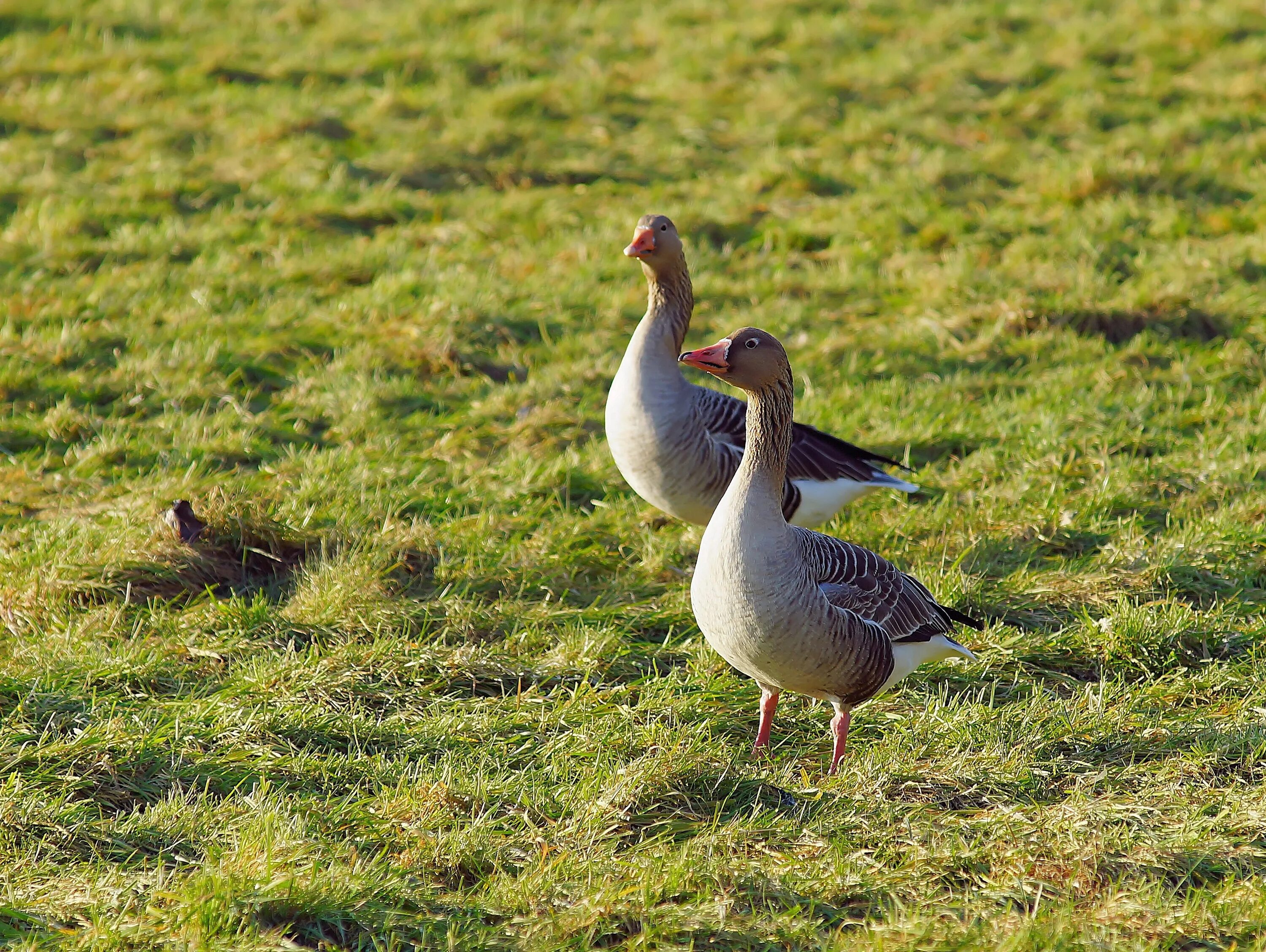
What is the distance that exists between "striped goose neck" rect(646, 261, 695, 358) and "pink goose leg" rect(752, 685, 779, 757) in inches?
65.8

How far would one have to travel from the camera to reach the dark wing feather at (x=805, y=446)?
17.8ft

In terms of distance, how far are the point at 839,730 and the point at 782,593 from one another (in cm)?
63

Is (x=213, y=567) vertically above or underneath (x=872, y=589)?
underneath

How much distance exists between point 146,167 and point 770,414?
22.5ft

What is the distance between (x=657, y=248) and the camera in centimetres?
555

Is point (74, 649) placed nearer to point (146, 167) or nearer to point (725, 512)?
point (725, 512)

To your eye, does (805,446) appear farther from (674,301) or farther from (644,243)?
(644,243)

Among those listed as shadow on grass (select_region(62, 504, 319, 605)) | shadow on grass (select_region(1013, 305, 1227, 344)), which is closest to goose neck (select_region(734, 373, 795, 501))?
shadow on grass (select_region(62, 504, 319, 605))

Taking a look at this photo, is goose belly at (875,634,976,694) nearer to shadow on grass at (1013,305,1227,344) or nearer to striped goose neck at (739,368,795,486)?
striped goose neck at (739,368,795,486)

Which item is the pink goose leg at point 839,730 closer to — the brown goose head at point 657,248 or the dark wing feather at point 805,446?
the dark wing feather at point 805,446

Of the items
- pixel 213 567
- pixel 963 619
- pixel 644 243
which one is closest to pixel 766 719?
pixel 963 619

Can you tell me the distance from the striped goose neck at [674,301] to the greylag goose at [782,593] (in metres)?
1.22

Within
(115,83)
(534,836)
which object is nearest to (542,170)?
(115,83)

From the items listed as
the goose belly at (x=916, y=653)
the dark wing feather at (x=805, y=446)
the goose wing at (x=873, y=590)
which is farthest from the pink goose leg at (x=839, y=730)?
the dark wing feather at (x=805, y=446)
